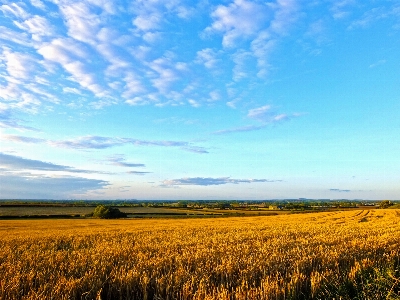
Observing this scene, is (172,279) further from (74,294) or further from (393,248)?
(393,248)

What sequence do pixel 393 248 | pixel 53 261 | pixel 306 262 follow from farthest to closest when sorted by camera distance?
pixel 393 248 → pixel 53 261 → pixel 306 262

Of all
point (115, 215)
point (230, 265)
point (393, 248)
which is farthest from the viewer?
point (115, 215)

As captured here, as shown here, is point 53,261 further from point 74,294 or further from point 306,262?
point 306,262

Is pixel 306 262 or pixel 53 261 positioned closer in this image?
pixel 306 262

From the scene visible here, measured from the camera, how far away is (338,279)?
7.30 meters

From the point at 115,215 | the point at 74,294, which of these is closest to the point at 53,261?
the point at 74,294


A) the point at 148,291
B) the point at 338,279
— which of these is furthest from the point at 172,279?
the point at 338,279

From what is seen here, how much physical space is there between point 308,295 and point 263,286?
112 cm

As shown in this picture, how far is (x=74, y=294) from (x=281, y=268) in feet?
16.7

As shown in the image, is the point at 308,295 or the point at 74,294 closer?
the point at 74,294

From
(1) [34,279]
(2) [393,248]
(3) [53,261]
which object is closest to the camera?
(1) [34,279]

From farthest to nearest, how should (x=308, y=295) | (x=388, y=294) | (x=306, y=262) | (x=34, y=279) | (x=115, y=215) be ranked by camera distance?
(x=115, y=215) < (x=306, y=262) < (x=34, y=279) < (x=308, y=295) < (x=388, y=294)

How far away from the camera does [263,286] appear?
623 centimetres

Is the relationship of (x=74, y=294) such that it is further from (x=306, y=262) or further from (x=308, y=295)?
(x=306, y=262)
